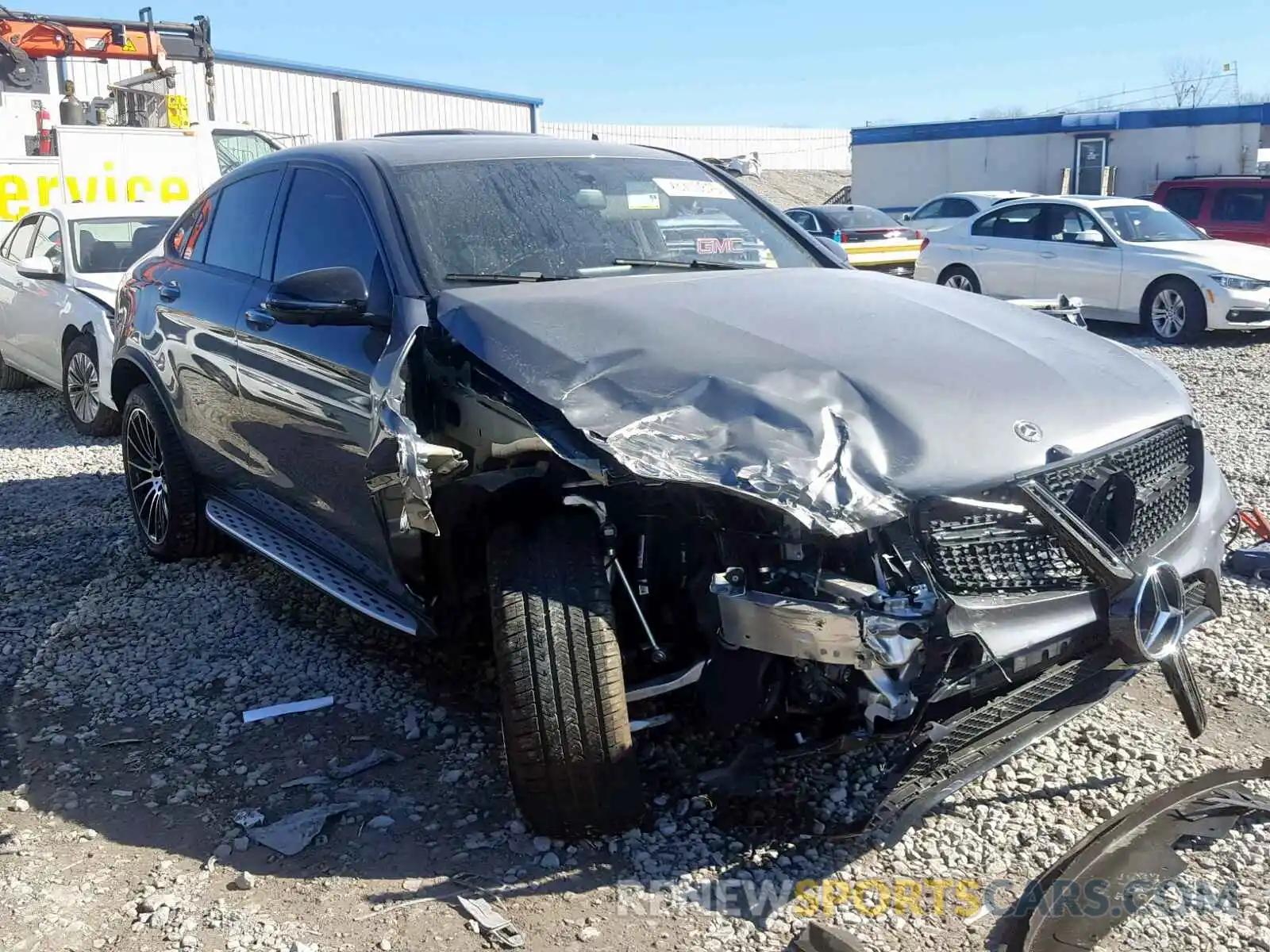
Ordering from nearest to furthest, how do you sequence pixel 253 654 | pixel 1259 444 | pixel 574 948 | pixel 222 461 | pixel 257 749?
pixel 574 948 → pixel 257 749 → pixel 253 654 → pixel 222 461 → pixel 1259 444

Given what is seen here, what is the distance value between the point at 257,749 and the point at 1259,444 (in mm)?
6292

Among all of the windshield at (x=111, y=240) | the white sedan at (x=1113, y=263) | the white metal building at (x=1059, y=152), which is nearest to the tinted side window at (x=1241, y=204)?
the white sedan at (x=1113, y=263)

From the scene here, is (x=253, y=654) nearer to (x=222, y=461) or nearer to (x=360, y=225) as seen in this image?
(x=222, y=461)

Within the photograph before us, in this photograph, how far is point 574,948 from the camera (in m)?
2.83

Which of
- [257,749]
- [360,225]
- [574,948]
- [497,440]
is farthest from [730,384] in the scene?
[257,749]

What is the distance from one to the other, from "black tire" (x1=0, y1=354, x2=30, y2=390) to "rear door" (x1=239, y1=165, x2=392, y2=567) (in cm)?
696

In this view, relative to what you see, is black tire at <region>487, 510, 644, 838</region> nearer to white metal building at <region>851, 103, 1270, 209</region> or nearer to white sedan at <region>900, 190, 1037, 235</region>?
white sedan at <region>900, 190, 1037, 235</region>

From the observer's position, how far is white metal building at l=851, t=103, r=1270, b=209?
87.6 feet

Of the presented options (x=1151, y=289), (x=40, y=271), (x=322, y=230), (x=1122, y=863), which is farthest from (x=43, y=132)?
(x=1122, y=863)

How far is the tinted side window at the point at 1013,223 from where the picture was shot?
13742 millimetres

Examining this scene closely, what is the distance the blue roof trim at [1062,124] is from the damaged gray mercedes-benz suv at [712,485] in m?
26.0

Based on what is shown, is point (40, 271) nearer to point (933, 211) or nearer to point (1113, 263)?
point (1113, 263)

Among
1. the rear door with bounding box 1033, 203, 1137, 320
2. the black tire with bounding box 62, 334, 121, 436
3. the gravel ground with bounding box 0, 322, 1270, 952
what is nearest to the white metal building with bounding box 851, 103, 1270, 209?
the rear door with bounding box 1033, 203, 1137, 320

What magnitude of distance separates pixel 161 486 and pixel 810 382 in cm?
364
